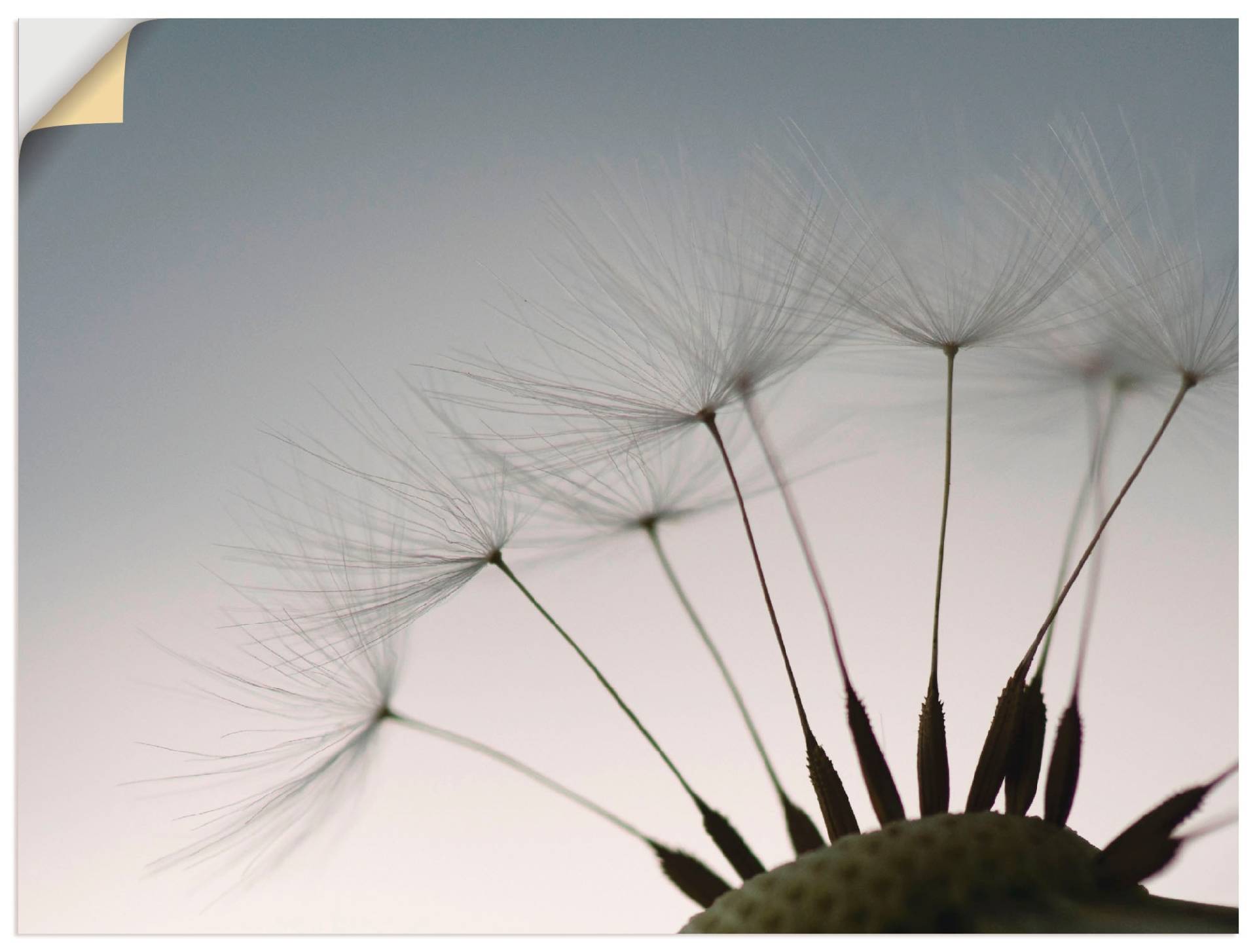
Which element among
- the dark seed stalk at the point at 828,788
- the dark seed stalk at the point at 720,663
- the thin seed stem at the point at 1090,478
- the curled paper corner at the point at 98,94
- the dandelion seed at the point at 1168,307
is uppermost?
the curled paper corner at the point at 98,94

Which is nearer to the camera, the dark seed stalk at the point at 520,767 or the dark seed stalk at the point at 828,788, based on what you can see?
the dark seed stalk at the point at 828,788

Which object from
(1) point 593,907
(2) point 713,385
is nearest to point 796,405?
(2) point 713,385

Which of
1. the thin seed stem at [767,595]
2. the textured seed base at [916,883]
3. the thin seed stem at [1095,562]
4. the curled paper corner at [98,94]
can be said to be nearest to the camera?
the textured seed base at [916,883]

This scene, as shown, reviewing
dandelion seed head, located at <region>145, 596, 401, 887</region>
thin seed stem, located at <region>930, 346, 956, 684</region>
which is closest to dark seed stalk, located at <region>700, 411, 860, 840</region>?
A: thin seed stem, located at <region>930, 346, 956, 684</region>

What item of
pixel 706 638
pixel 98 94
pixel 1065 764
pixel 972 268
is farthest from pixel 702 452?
pixel 98 94

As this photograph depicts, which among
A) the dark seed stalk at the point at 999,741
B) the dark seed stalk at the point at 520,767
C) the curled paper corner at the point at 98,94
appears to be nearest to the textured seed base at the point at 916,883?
the dark seed stalk at the point at 999,741

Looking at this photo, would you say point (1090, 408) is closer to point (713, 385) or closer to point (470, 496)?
point (713, 385)

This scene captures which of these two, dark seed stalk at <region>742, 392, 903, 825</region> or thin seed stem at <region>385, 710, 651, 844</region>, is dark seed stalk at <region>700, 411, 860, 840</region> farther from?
thin seed stem at <region>385, 710, 651, 844</region>

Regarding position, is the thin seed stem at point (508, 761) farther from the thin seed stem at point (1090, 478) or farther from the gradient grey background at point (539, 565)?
the thin seed stem at point (1090, 478)

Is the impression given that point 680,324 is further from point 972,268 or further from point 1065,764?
point 1065,764
